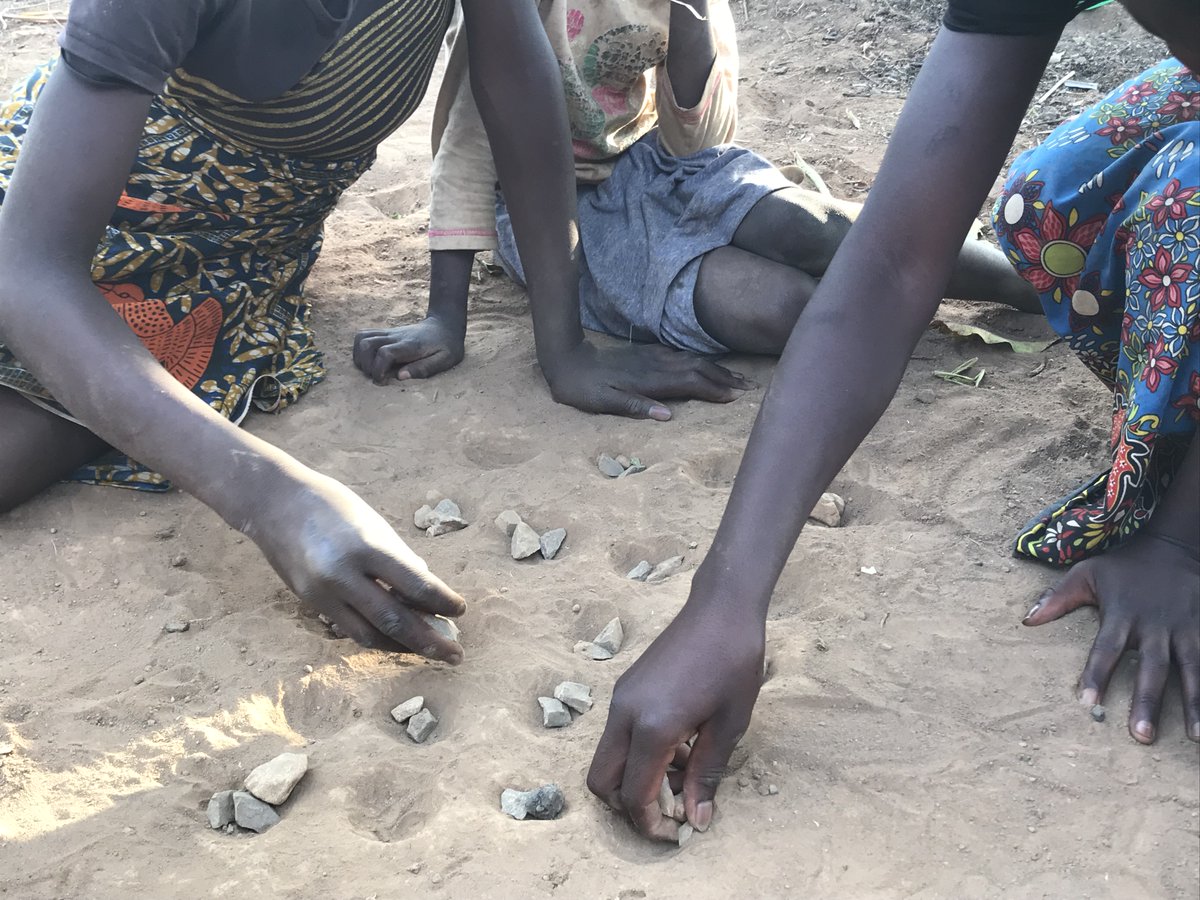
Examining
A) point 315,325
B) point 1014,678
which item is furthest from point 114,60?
point 1014,678

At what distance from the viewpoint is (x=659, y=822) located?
140cm

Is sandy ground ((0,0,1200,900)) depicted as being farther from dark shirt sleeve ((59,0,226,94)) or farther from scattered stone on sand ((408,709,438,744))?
dark shirt sleeve ((59,0,226,94))

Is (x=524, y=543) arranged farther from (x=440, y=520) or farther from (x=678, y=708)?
(x=678, y=708)

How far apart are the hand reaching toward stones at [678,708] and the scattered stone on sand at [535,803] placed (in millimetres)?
118

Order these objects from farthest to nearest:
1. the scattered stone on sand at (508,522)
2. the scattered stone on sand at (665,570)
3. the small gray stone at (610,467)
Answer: the small gray stone at (610,467), the scattered stone on sand at (508,522), the scattered stone on sand at (665,570)

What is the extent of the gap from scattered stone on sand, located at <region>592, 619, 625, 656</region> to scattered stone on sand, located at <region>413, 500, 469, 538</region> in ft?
1.44

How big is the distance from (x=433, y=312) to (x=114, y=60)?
105 centimetres

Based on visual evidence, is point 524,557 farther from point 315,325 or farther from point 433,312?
point 315,325

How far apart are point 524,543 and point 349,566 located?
1.75ft

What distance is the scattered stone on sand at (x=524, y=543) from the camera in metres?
2.02

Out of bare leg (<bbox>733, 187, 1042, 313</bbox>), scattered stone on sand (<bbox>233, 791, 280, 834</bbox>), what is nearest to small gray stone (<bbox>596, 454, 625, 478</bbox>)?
bare leg (<bbox>733, 187, 1042, 313</bbox>)

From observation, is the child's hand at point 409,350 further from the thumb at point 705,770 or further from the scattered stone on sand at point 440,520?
the thumb at point 705,770

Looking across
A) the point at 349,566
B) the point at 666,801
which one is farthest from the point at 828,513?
the point at 349,566

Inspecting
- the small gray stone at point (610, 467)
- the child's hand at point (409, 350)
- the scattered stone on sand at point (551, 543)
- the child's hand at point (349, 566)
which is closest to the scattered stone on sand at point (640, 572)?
the scattered stone on sand at point (551, 543)
